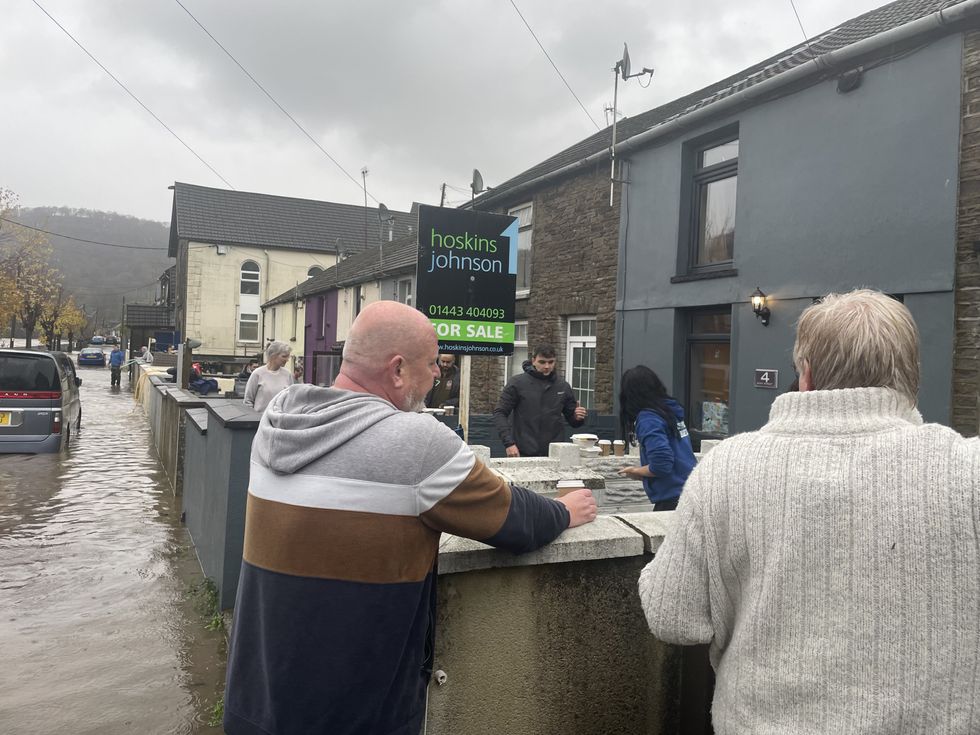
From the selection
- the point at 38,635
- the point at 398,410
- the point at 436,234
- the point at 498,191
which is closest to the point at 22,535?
the point at 38,635

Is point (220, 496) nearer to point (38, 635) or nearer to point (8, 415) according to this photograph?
point (38, 635)

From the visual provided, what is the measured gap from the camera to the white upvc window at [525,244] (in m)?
14.3

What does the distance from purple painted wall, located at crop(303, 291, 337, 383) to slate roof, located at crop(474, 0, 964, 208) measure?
34.6 ft

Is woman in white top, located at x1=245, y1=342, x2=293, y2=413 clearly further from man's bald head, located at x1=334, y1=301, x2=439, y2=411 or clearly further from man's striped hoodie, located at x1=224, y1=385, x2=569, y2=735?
man's striped hoodie, located at x1=224, y1=385, x2=569, y2=735

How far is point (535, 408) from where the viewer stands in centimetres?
664

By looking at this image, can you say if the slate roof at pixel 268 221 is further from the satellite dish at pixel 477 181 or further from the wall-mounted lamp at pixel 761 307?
the wall-mounted lamp at pixel 761 307

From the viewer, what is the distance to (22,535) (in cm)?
669

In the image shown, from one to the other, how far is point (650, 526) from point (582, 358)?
418 inches

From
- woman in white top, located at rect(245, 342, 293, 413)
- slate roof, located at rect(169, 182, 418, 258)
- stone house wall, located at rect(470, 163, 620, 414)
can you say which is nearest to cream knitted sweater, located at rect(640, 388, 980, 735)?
woman in white top, located at rect(245, 342, 293, 413)

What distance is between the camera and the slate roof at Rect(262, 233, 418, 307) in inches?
761

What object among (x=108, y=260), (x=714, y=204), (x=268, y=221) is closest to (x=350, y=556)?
(x=714, y=204)

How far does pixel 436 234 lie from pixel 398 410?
484 cm

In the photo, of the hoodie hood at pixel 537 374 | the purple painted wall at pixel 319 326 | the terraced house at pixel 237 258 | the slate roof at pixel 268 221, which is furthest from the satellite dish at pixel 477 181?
the slate roof at pixel 268 221

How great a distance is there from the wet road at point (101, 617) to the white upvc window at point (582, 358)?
710cm
